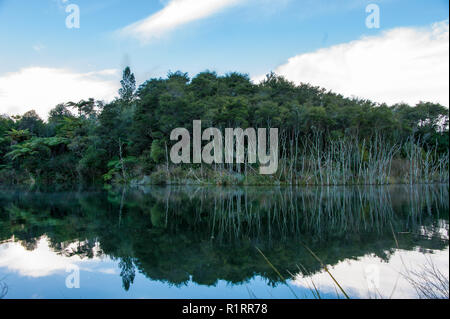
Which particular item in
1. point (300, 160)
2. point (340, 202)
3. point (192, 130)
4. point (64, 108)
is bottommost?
point (340, 202)

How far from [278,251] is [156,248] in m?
2.04

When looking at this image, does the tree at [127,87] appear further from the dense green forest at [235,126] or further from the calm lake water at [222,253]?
the calm lake water at [222,253]

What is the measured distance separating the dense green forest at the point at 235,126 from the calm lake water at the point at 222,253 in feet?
37.9

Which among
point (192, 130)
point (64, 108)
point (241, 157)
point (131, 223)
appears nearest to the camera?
point (131, 223)

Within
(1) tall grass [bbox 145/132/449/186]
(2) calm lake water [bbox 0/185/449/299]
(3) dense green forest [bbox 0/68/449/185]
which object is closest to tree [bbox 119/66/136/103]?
(3) dense green forest [bbox 0/68/449/185]

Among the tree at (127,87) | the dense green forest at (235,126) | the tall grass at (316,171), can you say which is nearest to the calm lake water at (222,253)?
the tall grass at (316,171)

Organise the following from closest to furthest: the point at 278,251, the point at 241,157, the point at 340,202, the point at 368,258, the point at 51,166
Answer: the point at 368,258 → the point at 278,251 → the point at 340,202 → the point at 241,157 → the point at 51,166

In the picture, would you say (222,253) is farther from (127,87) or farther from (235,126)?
(127,87)

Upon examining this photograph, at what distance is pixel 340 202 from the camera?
10898 mm

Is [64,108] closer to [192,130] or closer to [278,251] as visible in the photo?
[192,130]

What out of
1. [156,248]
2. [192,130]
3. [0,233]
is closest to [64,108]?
[192,130]

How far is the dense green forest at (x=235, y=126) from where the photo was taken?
67.1 feet

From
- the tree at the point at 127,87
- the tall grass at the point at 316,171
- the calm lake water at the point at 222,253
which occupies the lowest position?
the calm lake water at the point at 222,253

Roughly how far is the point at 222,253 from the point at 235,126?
16.5 m
